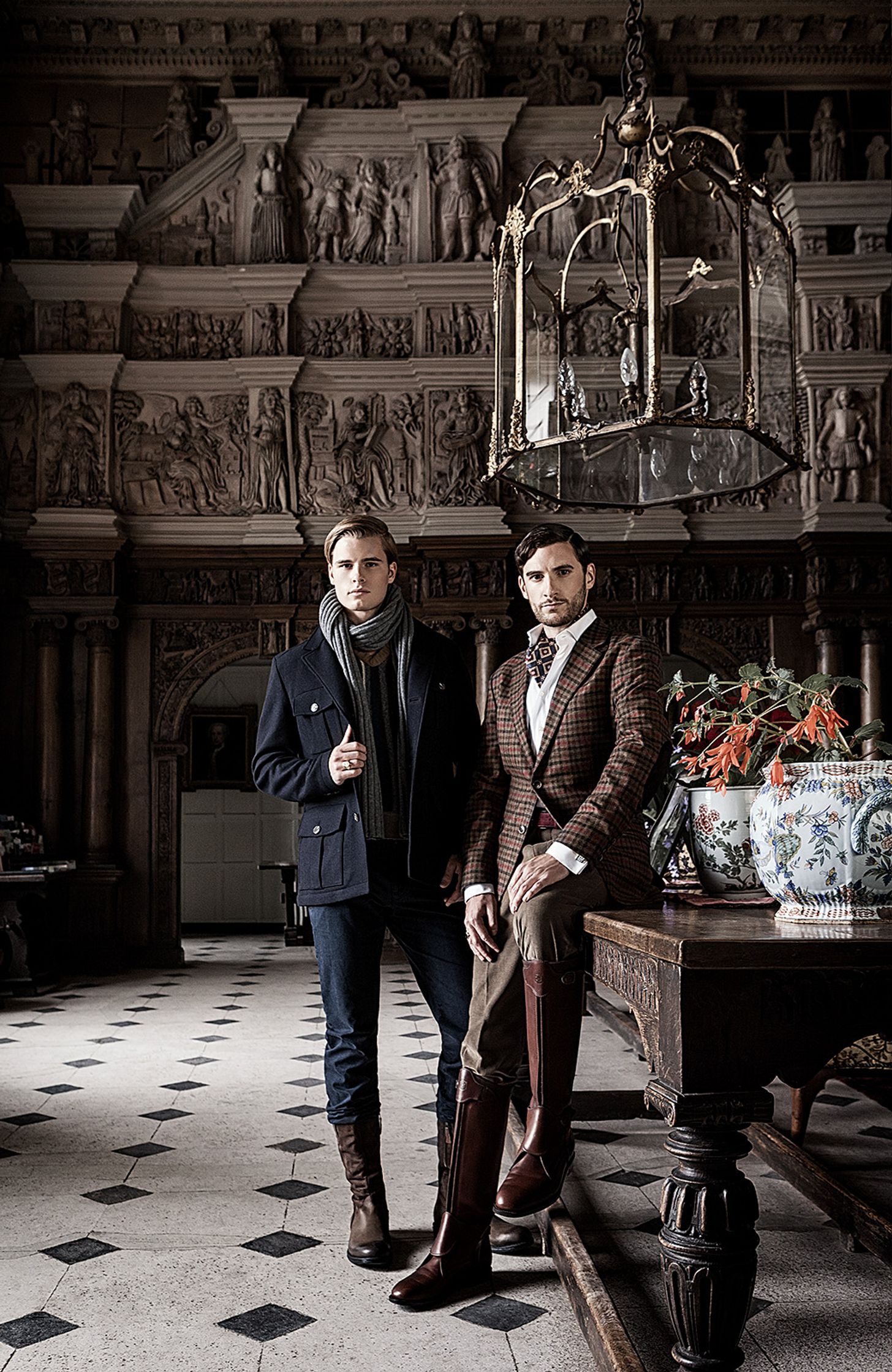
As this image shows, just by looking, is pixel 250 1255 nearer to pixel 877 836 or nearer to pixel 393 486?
pixel 877 836

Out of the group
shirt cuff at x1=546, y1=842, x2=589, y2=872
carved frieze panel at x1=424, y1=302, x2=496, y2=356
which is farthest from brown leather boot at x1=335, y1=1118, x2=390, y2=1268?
carved frieze panel at x1=424, y1=302, x2=496, y2=356

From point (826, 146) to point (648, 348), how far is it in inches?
301

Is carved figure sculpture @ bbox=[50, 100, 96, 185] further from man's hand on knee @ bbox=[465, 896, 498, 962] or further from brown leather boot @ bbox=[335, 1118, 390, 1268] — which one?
brown leather boot @ bbox=[335, 1118, 390, 1268]

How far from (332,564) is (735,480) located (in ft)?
10.1

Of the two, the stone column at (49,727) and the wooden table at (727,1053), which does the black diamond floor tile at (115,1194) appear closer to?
the wooden table at (727,1053)

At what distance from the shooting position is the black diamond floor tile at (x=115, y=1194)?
4070 mm

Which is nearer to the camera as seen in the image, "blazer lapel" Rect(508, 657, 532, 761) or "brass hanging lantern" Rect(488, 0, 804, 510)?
"blazer lapel" Rect(508, 657, 532, 761)

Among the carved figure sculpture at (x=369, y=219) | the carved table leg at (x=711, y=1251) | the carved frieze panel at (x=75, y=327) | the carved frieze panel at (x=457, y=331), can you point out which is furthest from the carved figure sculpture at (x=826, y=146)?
the carved table leg at (x=711, y=1251)

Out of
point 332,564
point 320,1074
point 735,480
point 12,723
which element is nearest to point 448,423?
point 12,723

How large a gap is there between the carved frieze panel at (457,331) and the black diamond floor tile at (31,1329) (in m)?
9.22

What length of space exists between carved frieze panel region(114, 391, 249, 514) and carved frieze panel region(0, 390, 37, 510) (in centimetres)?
72

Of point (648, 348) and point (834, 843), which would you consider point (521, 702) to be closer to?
point (834, 843)

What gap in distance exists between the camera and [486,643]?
10.9 metres

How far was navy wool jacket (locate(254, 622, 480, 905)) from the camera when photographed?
3379 millimetres
